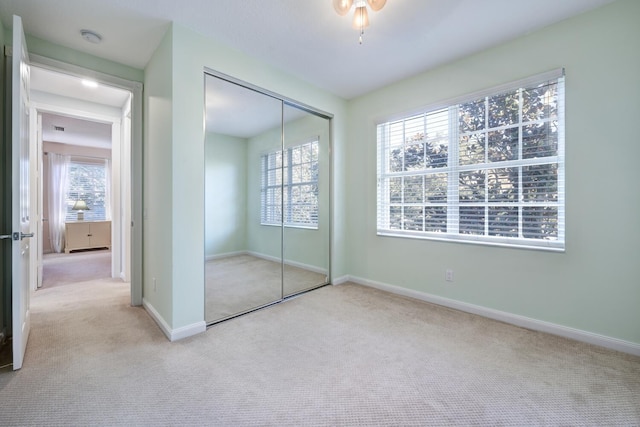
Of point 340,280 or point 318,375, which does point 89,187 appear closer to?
point 340,280

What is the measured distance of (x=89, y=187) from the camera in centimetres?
726

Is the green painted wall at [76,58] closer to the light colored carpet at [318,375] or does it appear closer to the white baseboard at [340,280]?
the light colored carpet at [318,375]

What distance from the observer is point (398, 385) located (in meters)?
1.72

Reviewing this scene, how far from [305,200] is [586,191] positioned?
9.16 ft

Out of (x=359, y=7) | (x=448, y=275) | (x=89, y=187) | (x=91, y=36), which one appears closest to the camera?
(x=359, y=7)

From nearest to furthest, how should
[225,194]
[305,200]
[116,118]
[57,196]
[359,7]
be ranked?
[359,7] → [225,194] → [305,200] → [116,118] → [57,196]

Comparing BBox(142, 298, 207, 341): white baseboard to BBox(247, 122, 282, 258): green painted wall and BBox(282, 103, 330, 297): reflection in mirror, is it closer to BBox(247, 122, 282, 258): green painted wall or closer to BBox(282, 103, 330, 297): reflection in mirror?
BBox(247, 122, 282, 258): green painted wall

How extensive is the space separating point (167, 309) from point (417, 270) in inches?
105

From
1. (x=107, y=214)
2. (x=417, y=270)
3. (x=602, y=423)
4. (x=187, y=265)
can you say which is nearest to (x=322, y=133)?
(x=417, y=270)

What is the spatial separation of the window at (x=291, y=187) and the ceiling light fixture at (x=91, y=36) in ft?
5.96

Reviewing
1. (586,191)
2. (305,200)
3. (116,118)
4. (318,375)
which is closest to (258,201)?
(305,200)

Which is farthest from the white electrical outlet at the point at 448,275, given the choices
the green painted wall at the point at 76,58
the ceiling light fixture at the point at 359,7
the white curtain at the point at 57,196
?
the white curtain at the point at 57,196

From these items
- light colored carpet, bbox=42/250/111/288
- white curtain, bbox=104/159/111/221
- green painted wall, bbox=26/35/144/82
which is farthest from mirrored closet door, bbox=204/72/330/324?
white curtain, bbox=104/159/111/221

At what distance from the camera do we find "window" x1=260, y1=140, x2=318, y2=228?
3277mm
